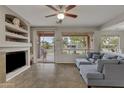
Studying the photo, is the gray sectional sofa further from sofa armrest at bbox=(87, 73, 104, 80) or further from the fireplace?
the fireplace

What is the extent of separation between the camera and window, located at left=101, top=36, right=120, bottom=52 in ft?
37.9

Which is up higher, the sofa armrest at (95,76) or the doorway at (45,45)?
the doorway at (45,45)

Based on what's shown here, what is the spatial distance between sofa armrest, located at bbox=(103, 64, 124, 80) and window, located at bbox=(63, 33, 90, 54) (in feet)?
22.4

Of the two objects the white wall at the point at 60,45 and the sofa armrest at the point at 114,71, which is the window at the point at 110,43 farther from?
the sofa armrest at the point at 114,71

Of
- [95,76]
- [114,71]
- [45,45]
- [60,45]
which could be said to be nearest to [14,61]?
[95,76]

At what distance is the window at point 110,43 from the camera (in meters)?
11.6

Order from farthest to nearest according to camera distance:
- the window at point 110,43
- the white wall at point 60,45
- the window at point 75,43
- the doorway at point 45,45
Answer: the doorway at point 45,45 → the window at point 75,43 → the window at point 110,43 → the white wall at point 60,45

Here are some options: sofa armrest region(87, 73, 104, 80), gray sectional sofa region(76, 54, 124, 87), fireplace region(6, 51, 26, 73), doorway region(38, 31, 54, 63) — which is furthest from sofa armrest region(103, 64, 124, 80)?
doorway region(38, 31, 54, 63)

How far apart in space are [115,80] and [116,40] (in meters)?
7.15

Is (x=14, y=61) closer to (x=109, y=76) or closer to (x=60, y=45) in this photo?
(x=109, y=76)

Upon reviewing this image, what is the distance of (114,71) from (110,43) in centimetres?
713

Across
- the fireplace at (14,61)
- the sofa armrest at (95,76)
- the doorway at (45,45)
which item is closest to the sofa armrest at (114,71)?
the sofa armrest at (95,76)

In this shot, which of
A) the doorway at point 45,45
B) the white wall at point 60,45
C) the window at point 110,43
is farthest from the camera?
the doorway at point 45,45

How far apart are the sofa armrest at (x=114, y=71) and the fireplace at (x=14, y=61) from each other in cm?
334
